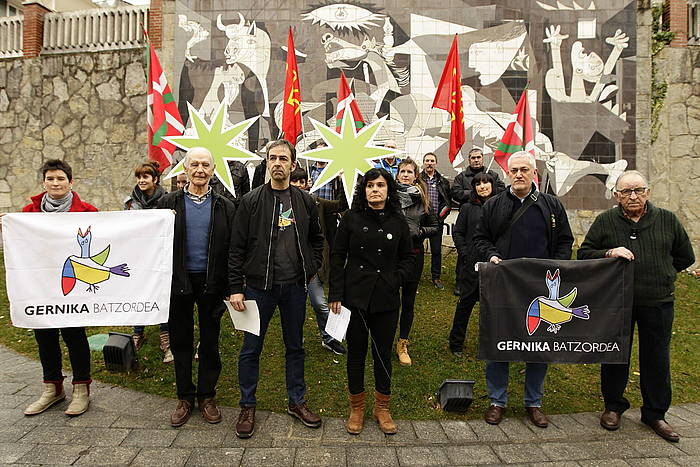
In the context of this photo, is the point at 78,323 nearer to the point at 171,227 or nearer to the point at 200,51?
the point at 171,227

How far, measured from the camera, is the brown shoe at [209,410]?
3.84 metres

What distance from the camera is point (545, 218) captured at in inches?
158

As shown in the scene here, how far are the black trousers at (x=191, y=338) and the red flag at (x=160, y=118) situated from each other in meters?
3.88

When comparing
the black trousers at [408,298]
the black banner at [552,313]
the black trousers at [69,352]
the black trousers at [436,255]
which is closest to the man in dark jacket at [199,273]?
the black trousers at [69,352]

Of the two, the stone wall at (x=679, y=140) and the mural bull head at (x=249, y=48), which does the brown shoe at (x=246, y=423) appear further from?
the stone wall at (x=679, y=140)

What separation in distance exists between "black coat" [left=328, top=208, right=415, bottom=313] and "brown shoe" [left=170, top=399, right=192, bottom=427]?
1.55m

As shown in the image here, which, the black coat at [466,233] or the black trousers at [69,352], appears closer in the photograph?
the black trousers at [69,352]

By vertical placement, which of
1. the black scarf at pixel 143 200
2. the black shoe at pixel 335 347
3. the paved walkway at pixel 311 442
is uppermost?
the black scarf at pixel 143 200

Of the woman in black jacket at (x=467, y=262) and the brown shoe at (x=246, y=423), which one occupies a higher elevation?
the woman in black jacket at (x=467, y=262)

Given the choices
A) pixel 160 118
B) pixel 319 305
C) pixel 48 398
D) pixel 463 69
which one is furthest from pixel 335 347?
pixel 463 69

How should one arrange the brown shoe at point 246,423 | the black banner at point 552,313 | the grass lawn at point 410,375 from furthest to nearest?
the grass lawn at point 410,375 → the black banner at point 552,313 → the brown shoe at point 246,423

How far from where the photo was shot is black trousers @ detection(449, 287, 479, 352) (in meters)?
5.39

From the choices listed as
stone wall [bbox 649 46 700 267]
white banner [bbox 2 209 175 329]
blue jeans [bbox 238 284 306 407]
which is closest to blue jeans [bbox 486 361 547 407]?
blue jeans [bbox 238 284 306 407]

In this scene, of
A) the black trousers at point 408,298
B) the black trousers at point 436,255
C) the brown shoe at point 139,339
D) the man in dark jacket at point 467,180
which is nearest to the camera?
the black trousers at point 408,298
